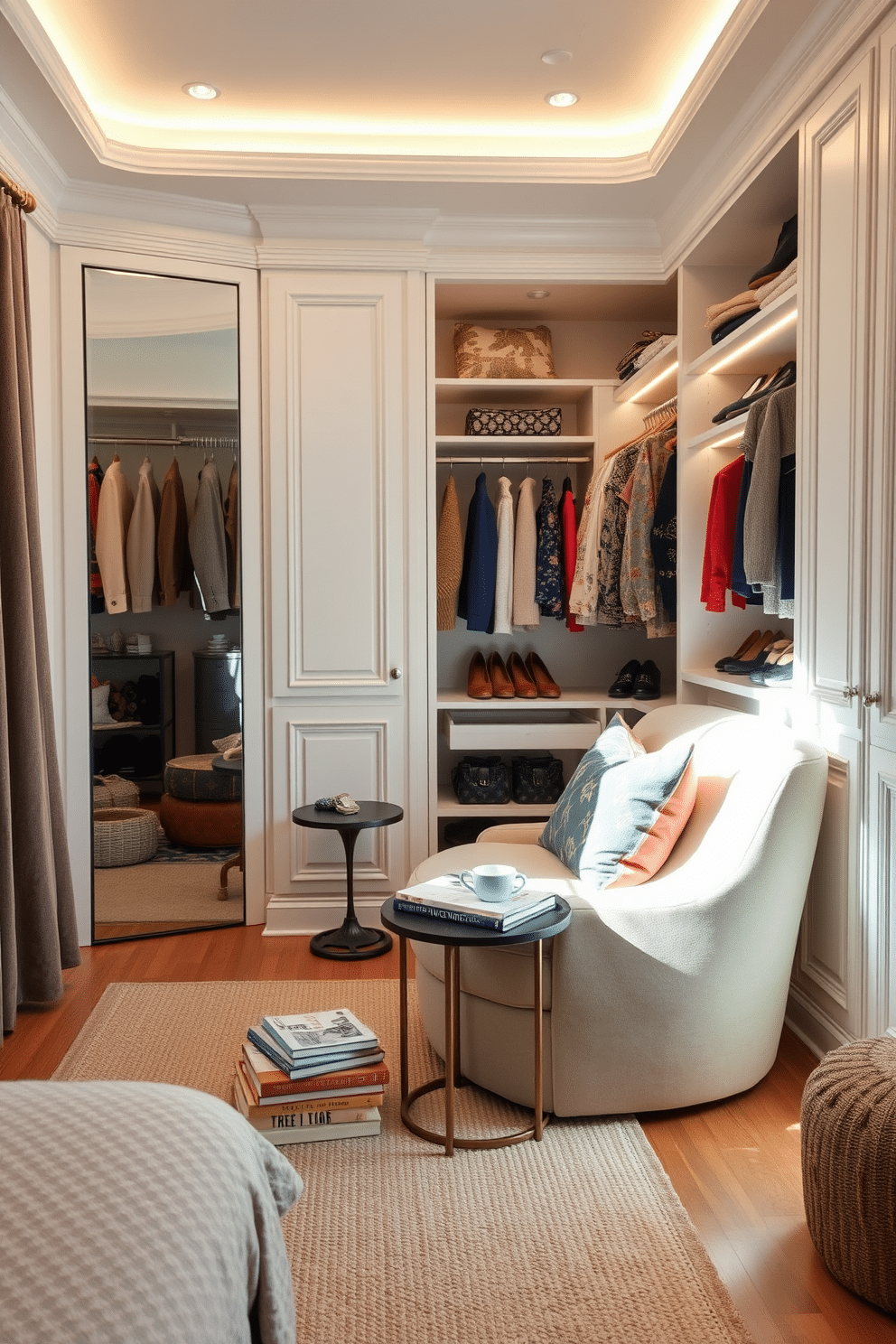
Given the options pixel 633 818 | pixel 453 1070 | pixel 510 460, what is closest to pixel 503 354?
pixel 510 460

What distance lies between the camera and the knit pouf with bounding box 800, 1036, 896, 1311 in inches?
64.4

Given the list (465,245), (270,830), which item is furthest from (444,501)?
(270,830)

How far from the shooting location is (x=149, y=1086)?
49.6 inches

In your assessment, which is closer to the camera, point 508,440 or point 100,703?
point 100,703

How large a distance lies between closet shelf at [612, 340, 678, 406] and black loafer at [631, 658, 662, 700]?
110cm

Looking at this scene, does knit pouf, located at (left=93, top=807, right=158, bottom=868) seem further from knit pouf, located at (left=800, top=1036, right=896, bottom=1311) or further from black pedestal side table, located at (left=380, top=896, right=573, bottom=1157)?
knit pouf, located at (left=800, top=1036, right=896, bottom=1311)

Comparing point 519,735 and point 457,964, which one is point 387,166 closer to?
point 519,735

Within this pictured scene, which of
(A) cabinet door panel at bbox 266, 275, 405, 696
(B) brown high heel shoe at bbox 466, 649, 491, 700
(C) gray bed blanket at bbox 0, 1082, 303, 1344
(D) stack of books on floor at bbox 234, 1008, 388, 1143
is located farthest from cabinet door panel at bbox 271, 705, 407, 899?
(C) gray bed blanket at bbox 0, 1082, 303, 1344

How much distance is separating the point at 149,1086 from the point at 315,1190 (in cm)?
94

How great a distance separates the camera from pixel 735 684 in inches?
121

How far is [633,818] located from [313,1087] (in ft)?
3.25

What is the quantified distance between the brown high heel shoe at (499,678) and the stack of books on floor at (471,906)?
1.93 metres

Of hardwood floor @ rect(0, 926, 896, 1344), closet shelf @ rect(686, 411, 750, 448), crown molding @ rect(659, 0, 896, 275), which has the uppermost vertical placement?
crown molding @ rect(659, 0, 896, 275)

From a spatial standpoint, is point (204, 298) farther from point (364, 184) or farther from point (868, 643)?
point (868, 643)
